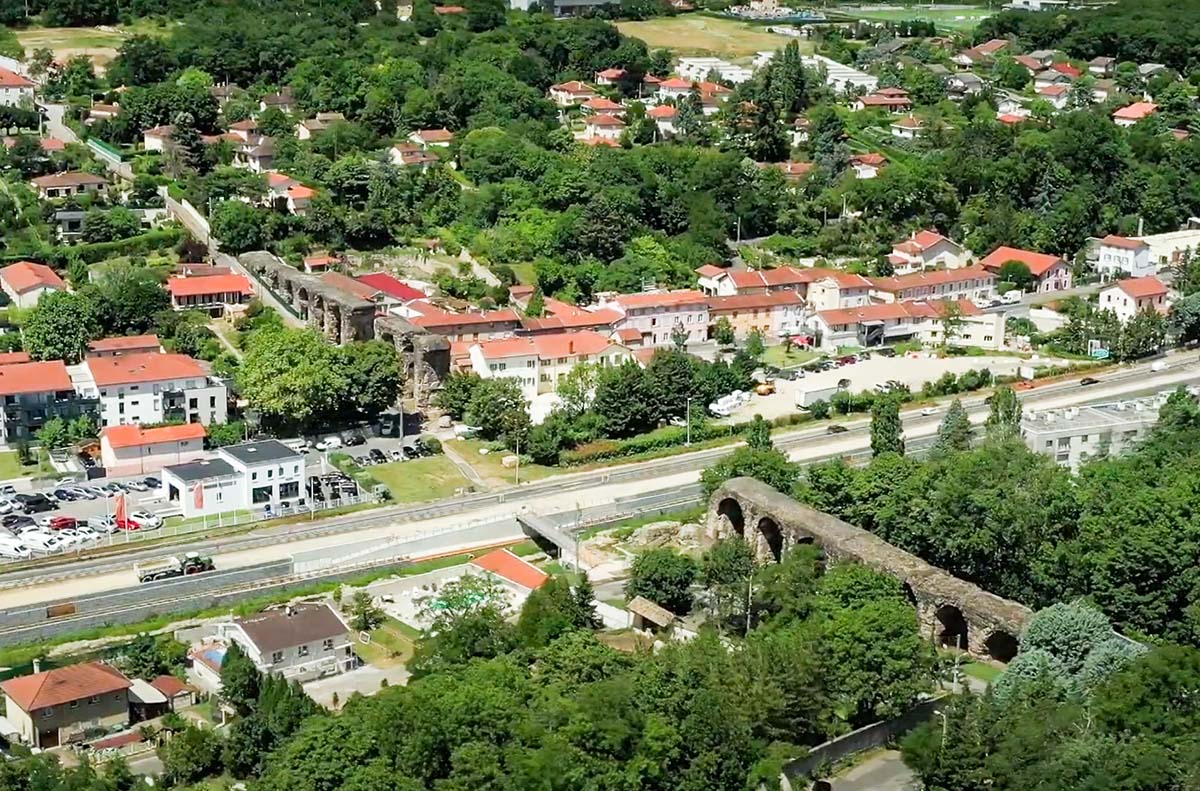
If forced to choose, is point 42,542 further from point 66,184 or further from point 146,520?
point 66,184

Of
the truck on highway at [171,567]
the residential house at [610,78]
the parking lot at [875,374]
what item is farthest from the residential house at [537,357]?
the residential house at [610,78]

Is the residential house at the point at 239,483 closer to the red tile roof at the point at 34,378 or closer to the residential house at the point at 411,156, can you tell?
the red tile roof at the point at 34,378

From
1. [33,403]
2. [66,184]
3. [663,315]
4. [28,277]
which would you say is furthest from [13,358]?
[663,315]

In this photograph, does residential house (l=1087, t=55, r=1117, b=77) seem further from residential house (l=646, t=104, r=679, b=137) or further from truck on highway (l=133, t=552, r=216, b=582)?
truck on highway (l=133, t=552, r=216, b=582)

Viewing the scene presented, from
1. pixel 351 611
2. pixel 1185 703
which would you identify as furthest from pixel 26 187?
pixel 1185 703

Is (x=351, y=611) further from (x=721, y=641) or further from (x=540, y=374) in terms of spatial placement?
(x=540, y=374)

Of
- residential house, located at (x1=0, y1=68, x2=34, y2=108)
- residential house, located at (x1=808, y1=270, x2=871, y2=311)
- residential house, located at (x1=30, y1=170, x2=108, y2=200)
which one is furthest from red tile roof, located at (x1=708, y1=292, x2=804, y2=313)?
residential house, located at (x1=0, y1=68, x2=34, y2=108)
